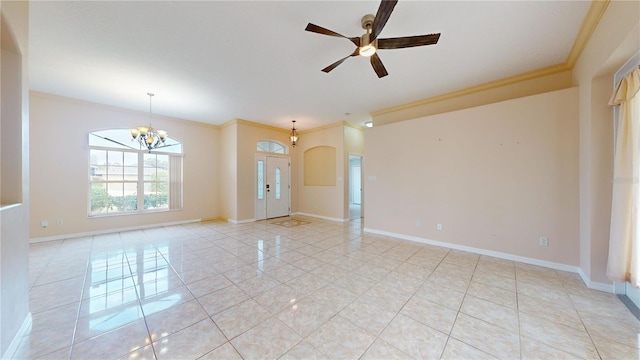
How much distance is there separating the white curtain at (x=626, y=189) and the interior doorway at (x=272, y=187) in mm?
6591

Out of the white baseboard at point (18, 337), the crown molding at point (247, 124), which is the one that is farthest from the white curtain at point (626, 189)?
the crown molding at point (247, 124)

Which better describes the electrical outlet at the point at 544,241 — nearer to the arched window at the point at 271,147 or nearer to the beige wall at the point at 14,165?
the beige wall at the point at 14,165

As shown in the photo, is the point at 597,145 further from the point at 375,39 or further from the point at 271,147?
the point at 271,147

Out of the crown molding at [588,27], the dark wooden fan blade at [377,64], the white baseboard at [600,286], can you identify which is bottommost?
the white baseboard at [600,286]

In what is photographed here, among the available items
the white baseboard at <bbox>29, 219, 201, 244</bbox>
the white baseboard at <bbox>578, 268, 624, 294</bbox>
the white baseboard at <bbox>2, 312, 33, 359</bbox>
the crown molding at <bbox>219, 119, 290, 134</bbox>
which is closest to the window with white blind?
the white baseboard at <bbox>29, 219, 201, 244</bbox>

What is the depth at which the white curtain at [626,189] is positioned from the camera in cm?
210

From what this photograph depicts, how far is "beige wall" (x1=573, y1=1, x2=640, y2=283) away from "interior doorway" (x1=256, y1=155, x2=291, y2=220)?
645 cm

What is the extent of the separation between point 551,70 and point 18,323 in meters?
6.70

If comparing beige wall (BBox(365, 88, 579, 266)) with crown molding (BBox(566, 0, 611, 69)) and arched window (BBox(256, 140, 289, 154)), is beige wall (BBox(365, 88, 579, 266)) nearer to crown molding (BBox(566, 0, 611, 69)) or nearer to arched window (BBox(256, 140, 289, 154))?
crown molding (BBox(566, 0, 611, 69))

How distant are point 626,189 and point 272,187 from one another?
21.9 ft

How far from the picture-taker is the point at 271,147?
7.18 meters

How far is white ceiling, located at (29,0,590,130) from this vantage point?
218cm

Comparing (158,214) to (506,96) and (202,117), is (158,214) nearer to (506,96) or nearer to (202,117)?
(202,117)

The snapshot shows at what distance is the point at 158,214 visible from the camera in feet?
18.9
